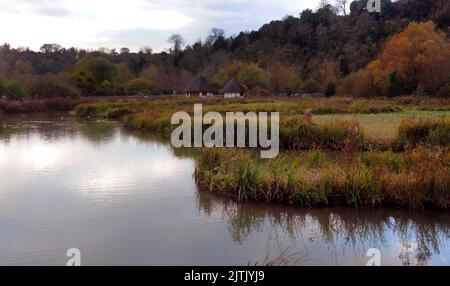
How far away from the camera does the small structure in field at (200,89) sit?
4828 centimetres

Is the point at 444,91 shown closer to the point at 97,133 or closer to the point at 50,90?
the point at 97,133

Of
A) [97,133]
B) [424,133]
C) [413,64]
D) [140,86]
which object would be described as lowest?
[97,133]

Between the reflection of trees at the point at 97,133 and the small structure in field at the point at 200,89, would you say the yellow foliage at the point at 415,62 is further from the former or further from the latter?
the reflection of trees at the point at 97,133

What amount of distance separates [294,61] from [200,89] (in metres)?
18.9

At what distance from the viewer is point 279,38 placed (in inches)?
2763

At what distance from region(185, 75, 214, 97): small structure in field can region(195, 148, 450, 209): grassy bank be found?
39755 mm

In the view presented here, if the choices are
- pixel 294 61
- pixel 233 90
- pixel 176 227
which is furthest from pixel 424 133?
pixel 294 61

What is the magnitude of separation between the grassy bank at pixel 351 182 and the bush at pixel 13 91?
112ft

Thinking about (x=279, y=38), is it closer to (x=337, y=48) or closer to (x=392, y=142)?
(x=337, y=48)

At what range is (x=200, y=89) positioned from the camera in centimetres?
4828

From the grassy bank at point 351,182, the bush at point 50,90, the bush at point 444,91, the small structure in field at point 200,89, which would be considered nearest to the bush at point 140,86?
the small structure in field at point 200,89

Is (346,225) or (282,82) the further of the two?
(282,82)

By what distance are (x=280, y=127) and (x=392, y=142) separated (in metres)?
3.20
